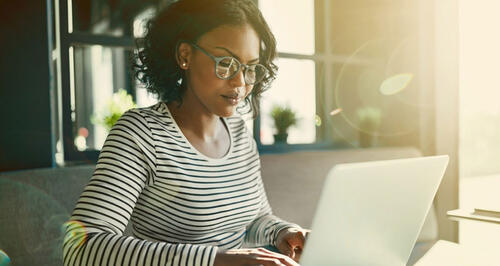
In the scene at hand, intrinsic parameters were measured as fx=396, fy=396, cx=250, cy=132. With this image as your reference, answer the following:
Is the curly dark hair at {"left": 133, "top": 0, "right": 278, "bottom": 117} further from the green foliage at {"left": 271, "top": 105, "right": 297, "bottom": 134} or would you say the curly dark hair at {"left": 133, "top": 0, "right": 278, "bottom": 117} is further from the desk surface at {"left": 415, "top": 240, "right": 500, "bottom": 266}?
the green foliage at {"left": 271, "top": 105, "right": 297, "bottom": 134}

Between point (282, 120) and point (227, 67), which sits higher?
point (227, 67)

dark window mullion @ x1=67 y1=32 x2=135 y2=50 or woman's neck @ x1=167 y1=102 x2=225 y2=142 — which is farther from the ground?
dark window mullion @ x1=67 y1=32 x2=135 y2=50

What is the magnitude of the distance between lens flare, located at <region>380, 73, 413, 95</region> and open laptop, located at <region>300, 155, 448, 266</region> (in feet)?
7.45

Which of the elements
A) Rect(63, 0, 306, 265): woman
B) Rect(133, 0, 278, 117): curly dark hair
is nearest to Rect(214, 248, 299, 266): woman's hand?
Rect(63, 0, 306, 265): woman

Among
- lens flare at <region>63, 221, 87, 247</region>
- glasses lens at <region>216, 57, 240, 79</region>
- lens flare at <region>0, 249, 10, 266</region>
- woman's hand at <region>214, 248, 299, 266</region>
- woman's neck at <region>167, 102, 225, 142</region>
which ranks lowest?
lens flare at <region>0, 249, 10, 266</region>

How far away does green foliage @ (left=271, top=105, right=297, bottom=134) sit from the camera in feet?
8.79

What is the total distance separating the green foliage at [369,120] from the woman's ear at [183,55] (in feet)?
6.46

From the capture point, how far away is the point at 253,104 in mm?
1673

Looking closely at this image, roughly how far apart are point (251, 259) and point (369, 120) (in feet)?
7.85

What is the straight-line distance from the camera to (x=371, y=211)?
73 centimetres

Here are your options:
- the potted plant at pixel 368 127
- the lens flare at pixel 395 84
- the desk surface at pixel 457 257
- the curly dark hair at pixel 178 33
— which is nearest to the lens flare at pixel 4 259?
the curly dark hair at pixel 178 33

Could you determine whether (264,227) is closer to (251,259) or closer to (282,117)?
(251,259)

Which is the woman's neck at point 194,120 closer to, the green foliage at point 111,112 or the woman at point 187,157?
the woman at point 187,157

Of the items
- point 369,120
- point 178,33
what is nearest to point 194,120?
point 178,33
